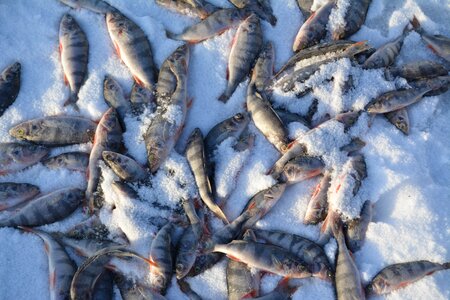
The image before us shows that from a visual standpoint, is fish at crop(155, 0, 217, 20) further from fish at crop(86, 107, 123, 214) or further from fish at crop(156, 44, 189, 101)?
fish at crop(86, 107, 123, 214)

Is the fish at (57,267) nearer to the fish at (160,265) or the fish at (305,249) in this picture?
the fish at (160,265)

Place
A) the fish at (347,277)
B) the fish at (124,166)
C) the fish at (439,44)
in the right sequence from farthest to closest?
the fish at (439,44) < the fish at (124,166) < the fish at (347,277)

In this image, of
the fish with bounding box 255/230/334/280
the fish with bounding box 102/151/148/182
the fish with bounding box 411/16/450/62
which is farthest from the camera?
the fish with bounding box 411/16/450/62

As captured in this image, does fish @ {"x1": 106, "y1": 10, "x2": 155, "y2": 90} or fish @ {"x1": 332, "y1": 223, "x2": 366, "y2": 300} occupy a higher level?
fish @ {"x1": 106, "y1": 10, "x2": 155, "y2": 90}

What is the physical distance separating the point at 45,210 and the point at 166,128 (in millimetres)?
1474

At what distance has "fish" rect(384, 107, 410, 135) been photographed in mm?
4832

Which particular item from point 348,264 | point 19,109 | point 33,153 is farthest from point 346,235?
point 19,109

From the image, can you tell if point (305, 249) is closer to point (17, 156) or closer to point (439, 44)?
point (439, 44)

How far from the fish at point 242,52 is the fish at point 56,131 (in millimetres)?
1526

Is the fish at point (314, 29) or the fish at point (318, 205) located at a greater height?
the fish at point (314, 29)

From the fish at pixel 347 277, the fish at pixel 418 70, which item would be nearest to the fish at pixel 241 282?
the fish at pixel 347 277

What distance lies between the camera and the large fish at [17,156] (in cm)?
473

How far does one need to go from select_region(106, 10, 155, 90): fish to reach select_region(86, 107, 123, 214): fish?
53 cm

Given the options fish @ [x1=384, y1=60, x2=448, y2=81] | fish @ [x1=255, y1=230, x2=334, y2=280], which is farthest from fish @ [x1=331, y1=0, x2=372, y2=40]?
fish @ [x1=255, y1=230, x2=334, y2=280]
